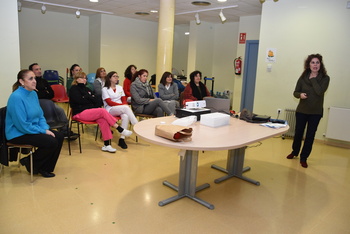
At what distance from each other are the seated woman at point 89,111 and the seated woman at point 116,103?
0.24 metres

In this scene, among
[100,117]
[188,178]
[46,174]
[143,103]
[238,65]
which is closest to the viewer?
[188,178]

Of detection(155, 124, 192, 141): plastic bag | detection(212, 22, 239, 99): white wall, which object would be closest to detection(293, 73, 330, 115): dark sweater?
detection(155, 124, 192, 141): plastic bag

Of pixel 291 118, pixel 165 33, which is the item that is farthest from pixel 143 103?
pixel 291 118

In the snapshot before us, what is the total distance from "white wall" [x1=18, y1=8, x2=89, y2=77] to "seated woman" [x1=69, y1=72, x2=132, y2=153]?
5178 millimetres

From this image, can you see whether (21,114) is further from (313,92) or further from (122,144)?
(313,92)

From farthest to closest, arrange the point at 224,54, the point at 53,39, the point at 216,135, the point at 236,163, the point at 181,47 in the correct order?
the point at 181,47 < the point at 224,54 < the point at 53,39 < the point at 236,163 < the point at 216,135

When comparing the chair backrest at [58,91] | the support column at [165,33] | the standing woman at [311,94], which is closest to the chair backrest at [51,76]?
the chair backrest at [58,91]

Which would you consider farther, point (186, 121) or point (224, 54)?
point (224, 54)

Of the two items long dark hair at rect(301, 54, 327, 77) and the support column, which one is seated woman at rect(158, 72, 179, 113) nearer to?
the support column

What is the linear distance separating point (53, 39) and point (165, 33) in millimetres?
4661

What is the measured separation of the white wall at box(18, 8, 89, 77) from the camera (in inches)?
342

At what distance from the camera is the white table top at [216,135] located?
2.45 metres

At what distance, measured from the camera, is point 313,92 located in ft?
13.7

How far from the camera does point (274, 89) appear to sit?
6.09 meters
